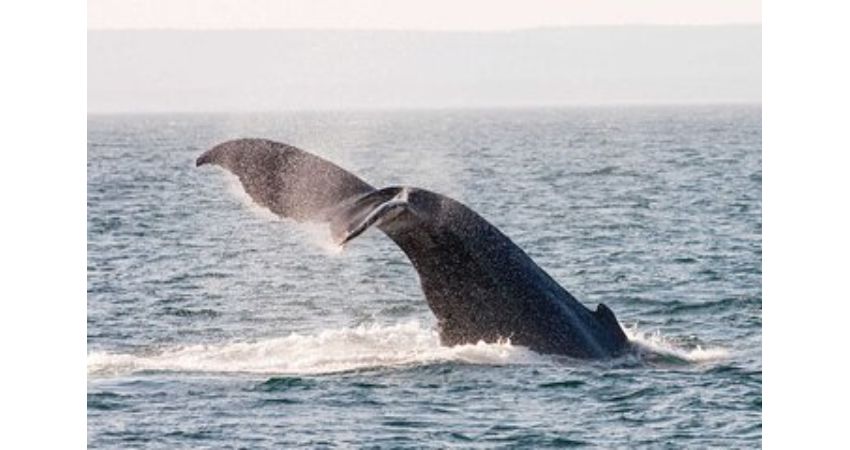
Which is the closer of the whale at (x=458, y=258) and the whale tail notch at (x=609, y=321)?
the whale at (x=458, y=258)

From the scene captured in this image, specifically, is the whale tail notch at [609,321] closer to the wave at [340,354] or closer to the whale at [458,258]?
the whale at [458,258]

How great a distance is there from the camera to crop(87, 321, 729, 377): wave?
16.1 m

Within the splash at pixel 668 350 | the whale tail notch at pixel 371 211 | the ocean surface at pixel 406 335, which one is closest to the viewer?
the whale tail notch at pixel 371 211

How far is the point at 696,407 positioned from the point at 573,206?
10.7m

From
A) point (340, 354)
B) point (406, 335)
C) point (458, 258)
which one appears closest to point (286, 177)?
point (458, 258)

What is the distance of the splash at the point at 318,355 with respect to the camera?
16.1 m

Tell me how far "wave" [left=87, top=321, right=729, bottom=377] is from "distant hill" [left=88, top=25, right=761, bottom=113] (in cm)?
258

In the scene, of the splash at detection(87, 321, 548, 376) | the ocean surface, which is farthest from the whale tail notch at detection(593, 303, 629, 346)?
the splash at detection(87, 321, 548, 376)

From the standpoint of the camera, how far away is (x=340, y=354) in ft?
54.5

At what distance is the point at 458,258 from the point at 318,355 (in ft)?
4.93

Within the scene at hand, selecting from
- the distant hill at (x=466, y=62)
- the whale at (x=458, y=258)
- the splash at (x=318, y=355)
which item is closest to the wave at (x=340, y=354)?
the splash at (x=318, y=355)

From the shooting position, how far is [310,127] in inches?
1677

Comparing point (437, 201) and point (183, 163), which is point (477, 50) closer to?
point (437, 201)

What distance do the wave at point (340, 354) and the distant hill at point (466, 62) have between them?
2580mm
